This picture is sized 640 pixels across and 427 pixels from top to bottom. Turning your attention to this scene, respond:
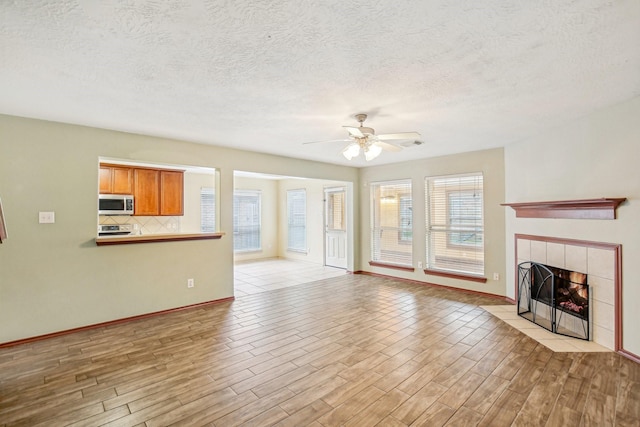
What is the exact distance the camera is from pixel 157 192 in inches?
249

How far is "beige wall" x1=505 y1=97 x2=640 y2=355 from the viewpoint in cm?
290

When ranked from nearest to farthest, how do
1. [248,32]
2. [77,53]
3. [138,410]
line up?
[248,32], [77,53], [138,410]

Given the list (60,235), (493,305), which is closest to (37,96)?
(60,235)

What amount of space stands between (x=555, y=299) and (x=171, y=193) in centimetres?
672

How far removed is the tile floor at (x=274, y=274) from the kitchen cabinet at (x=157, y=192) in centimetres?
202

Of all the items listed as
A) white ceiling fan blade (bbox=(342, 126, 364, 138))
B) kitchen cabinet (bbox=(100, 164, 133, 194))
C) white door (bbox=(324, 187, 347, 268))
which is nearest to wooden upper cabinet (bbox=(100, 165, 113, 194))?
kitchen cabinet (bbox=(100, 164, 133, 194))

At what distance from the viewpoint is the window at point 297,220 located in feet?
28.4

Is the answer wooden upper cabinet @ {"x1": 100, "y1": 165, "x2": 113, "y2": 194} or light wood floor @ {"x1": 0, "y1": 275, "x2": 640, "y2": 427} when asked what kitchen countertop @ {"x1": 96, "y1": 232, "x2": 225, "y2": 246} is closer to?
light wood floor @ {"x1": 0, "y1": 275, "x2": 640, "y2": 427}

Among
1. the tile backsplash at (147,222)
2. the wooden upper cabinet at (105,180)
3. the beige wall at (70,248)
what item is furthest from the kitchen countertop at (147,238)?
the tile backsplash at (147,222)

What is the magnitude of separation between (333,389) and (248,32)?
8.40ft

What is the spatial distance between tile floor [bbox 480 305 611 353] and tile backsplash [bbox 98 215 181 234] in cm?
645

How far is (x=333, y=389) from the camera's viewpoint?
2420 mm

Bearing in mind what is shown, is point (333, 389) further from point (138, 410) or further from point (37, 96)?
point (37, 96)

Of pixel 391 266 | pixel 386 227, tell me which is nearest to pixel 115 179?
pixel 386 227
